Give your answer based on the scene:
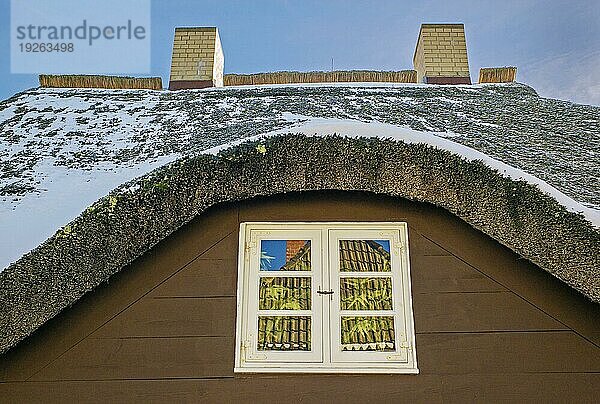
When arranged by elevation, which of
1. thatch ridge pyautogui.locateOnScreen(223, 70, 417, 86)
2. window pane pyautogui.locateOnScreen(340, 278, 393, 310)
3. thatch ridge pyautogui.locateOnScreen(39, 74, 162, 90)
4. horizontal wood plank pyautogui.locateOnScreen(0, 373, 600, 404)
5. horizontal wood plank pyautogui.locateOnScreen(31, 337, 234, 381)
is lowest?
horizontal wood plank pyautogui.locateOnScreen(0, 373, 600, 404)

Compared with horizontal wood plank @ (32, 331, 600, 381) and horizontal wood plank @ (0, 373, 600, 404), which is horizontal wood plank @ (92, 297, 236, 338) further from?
horizontal wood plank @ (0, 373, 600, 404)

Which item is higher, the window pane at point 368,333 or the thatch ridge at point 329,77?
the thatch ridge at point 329,77

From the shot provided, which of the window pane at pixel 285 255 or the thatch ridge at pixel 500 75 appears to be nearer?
the window pane at pixel 285 255

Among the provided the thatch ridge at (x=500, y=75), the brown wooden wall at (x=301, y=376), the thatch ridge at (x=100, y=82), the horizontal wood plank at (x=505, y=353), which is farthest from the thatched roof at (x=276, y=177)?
the thatch ridge at (x=500, y=75)

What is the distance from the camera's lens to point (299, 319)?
9.84ft

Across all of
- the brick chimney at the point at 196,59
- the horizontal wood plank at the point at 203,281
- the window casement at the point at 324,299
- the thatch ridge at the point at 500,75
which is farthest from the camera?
the brick chimney at the point at 196,59

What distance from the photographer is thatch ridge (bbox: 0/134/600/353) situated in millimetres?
2582

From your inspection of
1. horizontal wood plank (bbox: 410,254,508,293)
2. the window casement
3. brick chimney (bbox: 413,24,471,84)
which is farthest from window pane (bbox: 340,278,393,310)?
brick chimney (bbox: 413,24,471,84)

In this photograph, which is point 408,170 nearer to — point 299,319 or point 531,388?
point 299,319

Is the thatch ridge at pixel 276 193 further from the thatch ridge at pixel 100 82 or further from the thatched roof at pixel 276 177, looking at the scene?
the thatch ridge at pixel 100 82

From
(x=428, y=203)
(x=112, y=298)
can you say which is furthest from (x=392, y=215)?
(x=112, y=298)

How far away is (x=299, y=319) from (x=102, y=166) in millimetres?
1167

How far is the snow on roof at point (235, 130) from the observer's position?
278cm

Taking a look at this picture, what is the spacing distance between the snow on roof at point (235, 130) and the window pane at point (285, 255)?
533mm
